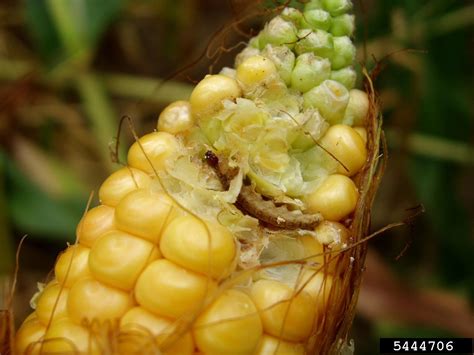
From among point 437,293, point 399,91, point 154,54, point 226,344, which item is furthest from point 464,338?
point 154,54

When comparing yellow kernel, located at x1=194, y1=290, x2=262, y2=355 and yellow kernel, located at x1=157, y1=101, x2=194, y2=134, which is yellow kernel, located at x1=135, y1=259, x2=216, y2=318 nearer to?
yellow kernel, located at x1=194, y1=290, x2=262, y2=355

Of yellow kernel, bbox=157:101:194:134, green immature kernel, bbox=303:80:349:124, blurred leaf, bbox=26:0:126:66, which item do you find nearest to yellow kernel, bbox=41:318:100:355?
yellow kernel, bbox=157:101:194:134

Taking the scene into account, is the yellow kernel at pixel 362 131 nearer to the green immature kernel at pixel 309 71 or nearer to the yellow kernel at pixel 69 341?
the green immature kernel at pixel 309 71

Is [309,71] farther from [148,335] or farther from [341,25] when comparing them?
[148,335]

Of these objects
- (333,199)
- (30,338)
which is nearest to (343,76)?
(333,199)

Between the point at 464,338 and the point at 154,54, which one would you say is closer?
the point at 464,338

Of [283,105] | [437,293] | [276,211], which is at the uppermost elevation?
[283,105]

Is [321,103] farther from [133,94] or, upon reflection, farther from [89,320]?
[133,94]
